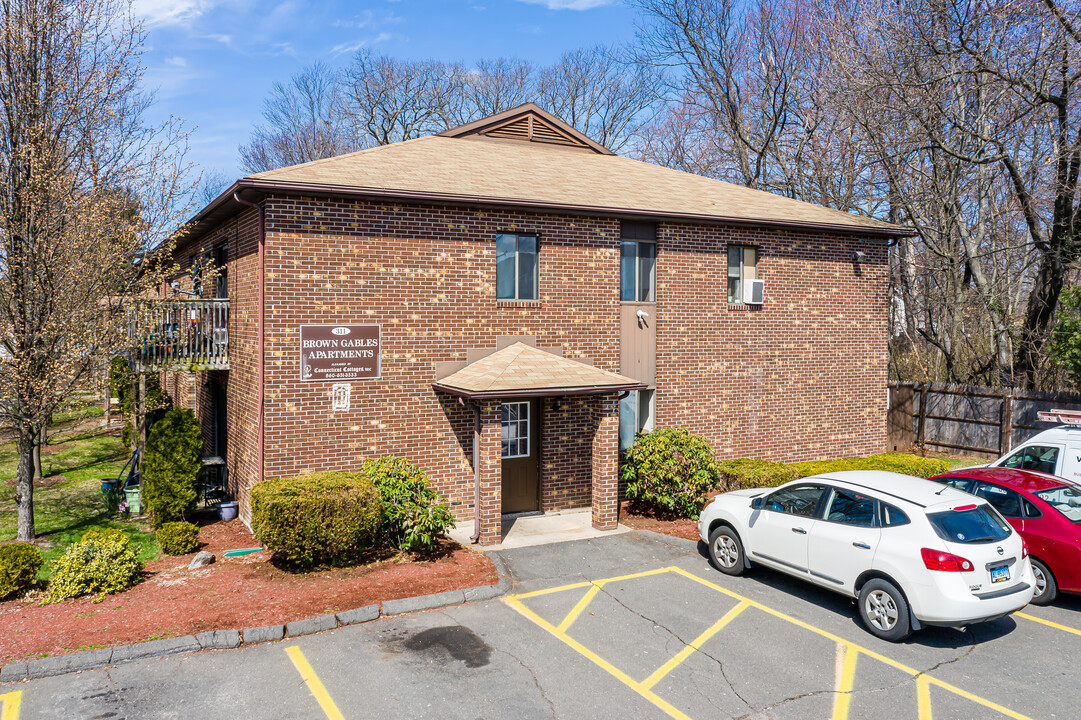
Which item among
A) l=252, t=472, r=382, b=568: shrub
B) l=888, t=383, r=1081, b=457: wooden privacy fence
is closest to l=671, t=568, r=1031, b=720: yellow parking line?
l=252, t=472, r=382, b=568: shrub

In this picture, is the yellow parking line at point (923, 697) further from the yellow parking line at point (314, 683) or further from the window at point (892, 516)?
the yellow parking line at point (314, 683)

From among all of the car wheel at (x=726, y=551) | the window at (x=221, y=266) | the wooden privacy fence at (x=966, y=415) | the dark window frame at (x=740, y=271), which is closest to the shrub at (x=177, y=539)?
the window at (x=221, y=266)

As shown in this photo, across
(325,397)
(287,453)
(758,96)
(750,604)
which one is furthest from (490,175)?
(758,96)

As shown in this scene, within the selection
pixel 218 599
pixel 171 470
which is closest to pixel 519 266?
pixel 171 470

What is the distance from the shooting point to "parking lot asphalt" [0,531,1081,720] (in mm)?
6629

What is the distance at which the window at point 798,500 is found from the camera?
9.13m

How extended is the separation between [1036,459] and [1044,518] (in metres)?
2.83

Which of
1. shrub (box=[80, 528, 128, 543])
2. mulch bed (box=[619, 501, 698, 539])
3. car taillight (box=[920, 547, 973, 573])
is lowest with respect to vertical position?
mulch bed (box=[619, 501, 698, 539])

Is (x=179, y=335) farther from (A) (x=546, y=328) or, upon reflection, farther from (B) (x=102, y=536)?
(A) (x=546, y=328)

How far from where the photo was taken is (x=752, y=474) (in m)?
13.4

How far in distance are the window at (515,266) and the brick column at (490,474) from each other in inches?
108

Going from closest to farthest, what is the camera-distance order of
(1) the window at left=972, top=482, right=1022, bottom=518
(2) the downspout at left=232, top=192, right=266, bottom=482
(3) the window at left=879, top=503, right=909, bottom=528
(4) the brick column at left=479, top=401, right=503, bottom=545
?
(3) the window at left=879, top=503, right=909, bottom=528
(1) the window at left=972, top=482, right=1022, bottom=518
(2) the downspout at left=232, top=192, right=266, bottom=482
(4) the brick column at left=479, top=401, right=503, bottom=545

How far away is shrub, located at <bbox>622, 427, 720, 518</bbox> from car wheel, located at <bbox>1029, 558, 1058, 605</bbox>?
5191mm

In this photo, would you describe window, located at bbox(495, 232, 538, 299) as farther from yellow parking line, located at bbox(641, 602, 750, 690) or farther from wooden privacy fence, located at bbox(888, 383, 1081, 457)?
wooden privacy fence, located at bbox(888, 383, 1081, 457)
